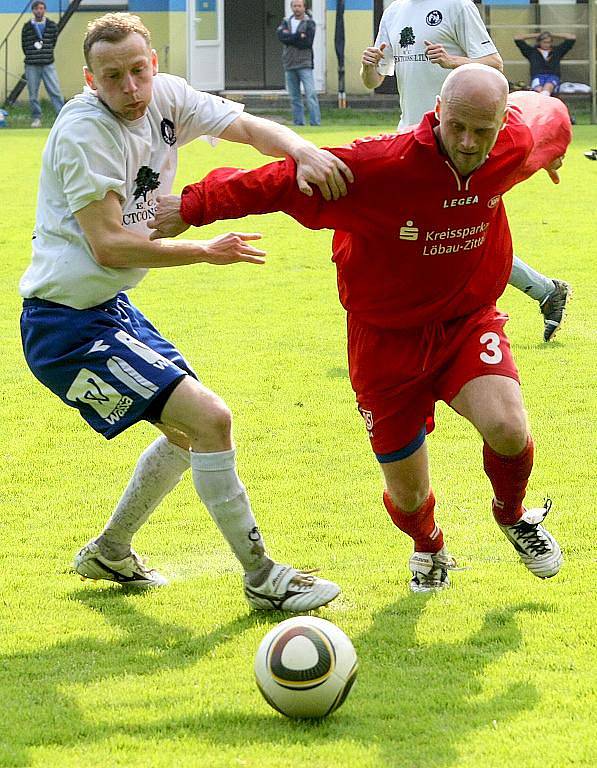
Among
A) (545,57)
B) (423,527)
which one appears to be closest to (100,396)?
(423,527)

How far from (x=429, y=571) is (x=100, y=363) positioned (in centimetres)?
164

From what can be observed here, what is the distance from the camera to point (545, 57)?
2841 cm

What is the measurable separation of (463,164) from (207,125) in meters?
1.16

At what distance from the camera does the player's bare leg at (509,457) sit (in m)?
5.12

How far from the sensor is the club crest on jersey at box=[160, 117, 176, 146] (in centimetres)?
533

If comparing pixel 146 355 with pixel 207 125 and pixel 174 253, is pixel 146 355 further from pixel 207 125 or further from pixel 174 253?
pixel 207 125

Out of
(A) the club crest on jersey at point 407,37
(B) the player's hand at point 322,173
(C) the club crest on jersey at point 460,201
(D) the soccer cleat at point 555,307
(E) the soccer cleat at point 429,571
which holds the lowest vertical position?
(D) the soccer cleat at point 555,307

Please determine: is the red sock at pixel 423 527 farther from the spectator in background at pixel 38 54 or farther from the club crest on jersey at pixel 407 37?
the spectator in background at pixel 38 54

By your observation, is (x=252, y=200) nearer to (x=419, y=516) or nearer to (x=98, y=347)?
(x=98, y=347)

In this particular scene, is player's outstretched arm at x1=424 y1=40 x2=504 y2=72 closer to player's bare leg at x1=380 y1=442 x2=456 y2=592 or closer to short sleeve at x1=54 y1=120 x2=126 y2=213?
player's bare leg at x1=380 y1=442 x2=456 y2=592

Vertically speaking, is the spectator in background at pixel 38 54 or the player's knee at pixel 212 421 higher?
the player's knee at pixel 212 421

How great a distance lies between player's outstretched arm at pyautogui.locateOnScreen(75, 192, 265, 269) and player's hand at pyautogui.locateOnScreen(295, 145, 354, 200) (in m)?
0.29

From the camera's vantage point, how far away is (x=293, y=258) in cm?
1379

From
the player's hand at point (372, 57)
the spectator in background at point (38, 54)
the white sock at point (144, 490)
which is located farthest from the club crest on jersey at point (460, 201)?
the spectator in background at point (38, 54)
